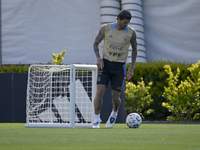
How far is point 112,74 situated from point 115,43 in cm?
55

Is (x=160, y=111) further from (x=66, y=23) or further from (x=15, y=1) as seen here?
(x=15, y=1)

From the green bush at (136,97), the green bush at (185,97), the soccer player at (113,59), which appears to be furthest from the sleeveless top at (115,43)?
the green bush at (136,97)

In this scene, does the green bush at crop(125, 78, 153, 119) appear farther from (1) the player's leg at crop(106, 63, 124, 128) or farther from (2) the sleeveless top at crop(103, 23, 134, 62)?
(2) the sleeveless top at crop(103, 23, 134, 62)

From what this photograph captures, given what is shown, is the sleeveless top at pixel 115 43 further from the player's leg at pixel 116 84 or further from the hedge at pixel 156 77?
the hedge at pixel 156 77

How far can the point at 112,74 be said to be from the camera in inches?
255

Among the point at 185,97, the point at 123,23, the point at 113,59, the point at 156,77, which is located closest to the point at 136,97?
the point at 156,77

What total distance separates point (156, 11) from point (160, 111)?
4782 millimetres

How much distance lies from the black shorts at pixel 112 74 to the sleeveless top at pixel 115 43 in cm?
9

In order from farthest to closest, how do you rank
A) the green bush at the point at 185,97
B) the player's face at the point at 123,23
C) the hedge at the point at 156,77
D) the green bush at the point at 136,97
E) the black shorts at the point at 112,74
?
the hedge at the point at 156,77, the green bush at the point at 136,97, the green bush at the point at 185,97, the black shorts at the point at 112,74, the player's face at the point at 123,23

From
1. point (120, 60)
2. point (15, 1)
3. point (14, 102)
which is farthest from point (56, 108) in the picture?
point (15, 1)

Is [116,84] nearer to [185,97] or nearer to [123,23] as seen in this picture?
[123,23]

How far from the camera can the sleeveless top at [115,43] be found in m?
6.42

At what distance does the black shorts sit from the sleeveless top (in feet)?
0.30

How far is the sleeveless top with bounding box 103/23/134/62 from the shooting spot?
21.1 ft
